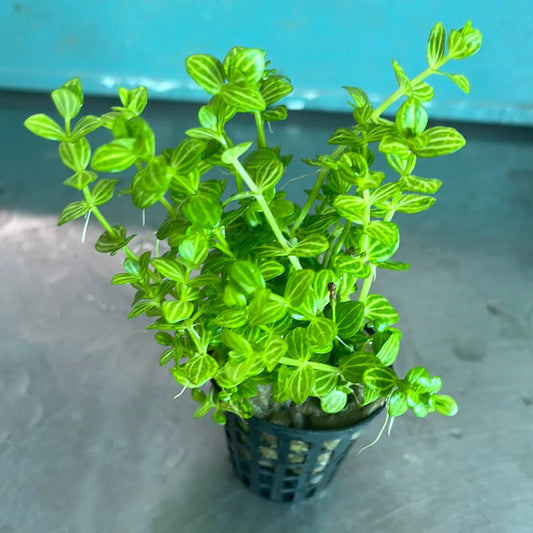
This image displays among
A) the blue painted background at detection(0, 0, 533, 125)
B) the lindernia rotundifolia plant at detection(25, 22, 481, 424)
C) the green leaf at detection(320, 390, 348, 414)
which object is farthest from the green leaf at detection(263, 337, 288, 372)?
the blue painted background at detection(0, 0, 533, 125)

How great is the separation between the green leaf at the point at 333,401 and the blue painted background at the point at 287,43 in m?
1.11

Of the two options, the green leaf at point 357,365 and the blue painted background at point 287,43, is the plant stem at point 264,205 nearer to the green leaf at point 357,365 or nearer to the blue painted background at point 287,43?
the green leaf at point 357,365

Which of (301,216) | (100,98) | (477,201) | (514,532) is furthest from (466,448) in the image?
(100,98)

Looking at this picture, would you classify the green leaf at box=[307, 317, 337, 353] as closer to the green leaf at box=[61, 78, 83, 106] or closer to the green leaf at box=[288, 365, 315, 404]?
the green leaf at box=[288, 365, 315, 404]

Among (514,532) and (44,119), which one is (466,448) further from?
(44,119)

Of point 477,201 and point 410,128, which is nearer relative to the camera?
point 410,128

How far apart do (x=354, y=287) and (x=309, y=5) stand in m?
1.03

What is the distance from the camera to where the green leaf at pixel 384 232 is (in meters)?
0.47

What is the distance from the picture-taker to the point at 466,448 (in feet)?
2.79

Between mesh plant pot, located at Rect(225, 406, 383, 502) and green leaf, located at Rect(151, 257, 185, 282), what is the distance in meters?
0.20

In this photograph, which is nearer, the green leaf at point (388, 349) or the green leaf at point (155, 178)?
the green leaf at point (155, 178)

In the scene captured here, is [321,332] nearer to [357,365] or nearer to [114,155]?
[357,365]

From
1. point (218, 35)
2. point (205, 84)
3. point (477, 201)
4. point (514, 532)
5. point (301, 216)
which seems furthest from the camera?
point (218, 35)

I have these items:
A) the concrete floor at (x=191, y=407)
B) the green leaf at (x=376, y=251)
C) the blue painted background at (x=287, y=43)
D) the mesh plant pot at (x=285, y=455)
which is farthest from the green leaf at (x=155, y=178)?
the blue painted background at (x=287, y=43)
